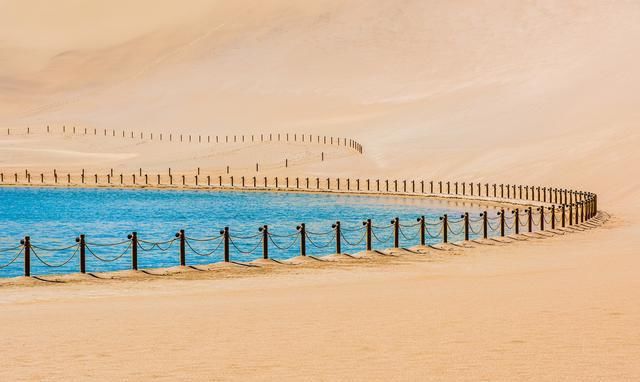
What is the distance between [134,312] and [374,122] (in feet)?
408

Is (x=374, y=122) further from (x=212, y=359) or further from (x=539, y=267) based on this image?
(x=212, y=359)

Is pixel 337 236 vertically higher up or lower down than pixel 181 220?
higher up

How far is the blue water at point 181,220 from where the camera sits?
3569 cm

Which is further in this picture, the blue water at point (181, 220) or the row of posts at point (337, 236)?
the blue water at point (181, 220)

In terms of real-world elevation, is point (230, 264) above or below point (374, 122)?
below

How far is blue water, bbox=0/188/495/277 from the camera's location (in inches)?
1405

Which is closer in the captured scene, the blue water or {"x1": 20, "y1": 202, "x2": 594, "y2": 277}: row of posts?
{"x1": 20, "y1": 202, "x2": 594, "y2": 277}: row of posts

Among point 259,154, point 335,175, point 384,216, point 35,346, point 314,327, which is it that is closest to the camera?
point 35,346

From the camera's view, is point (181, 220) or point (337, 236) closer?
point (337, 236)

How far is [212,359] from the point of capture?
14156 mm

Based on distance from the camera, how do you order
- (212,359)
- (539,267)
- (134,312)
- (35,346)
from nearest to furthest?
(212,359) → (35,346) → (134,312) → (539,267)

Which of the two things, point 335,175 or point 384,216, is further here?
point 335,175

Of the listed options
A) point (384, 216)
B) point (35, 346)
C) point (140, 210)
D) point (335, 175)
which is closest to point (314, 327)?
point (35, 346)

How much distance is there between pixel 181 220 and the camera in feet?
170
